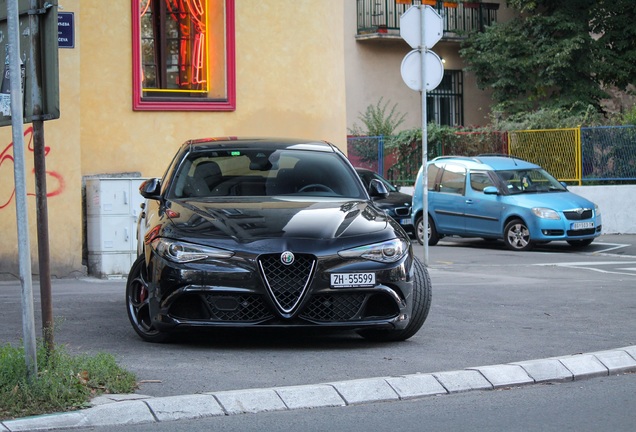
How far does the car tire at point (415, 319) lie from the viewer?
9.06 meters

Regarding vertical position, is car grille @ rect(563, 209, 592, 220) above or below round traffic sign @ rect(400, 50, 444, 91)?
below

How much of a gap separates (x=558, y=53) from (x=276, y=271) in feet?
88.1

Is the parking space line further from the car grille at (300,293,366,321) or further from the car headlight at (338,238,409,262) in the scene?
the car grille at (300,293,366,321)

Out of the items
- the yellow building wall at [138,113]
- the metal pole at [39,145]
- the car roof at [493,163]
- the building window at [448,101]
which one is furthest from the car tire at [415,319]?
the building window at [448,101]

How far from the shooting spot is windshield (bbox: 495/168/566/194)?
22125 mm

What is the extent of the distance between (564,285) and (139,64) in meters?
6.10

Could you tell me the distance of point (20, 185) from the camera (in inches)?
258

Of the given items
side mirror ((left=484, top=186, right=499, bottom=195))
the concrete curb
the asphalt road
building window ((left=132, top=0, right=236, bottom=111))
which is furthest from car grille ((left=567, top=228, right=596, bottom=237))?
the concrete curb

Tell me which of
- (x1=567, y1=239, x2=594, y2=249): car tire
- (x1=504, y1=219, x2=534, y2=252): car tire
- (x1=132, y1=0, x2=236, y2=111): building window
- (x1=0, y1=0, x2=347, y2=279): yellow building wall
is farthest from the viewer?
(x1=567, y1=239, x2=594, y2=249): car tire

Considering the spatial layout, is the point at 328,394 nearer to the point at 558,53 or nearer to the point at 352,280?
the point at 352,280

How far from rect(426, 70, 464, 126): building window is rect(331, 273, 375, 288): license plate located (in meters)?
28.6

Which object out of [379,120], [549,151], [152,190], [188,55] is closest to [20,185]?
[152,190]

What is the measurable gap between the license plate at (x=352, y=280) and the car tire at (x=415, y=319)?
0.70 m

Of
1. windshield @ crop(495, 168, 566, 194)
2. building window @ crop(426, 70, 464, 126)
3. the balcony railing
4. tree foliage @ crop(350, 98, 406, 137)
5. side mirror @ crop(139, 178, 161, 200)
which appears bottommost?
Answer: windshield @ crop(495, 168, 566, 194)
